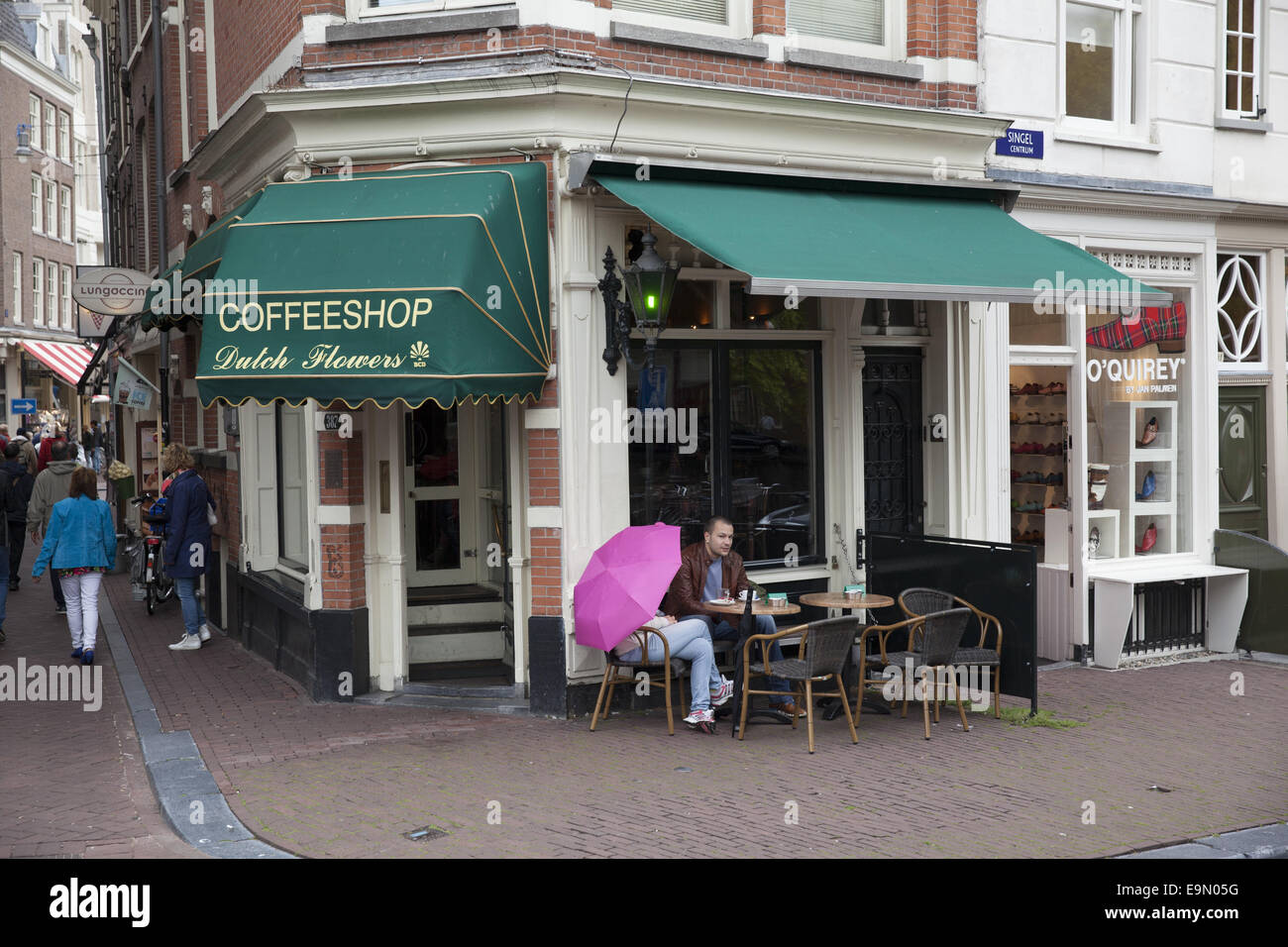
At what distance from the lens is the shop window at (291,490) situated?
10.5 meters

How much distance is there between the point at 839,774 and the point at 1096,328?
5.78 meters

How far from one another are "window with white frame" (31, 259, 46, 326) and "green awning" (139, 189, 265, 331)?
32333mm

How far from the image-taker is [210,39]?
41.9 feet

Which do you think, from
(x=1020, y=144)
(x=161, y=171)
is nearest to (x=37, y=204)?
(x=161, y=171)

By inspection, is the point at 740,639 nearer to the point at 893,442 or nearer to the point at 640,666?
the point at 640,666

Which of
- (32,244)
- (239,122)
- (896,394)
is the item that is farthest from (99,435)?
(896,394)

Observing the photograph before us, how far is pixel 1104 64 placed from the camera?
11305mm

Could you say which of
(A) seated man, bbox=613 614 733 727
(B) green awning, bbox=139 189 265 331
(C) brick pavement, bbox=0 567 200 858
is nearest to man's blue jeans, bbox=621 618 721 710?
(A) seated man, bbox=613 614 733 727

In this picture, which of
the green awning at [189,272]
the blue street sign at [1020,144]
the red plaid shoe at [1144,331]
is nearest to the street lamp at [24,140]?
the green awning at [189,272]

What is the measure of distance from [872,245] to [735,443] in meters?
1.91

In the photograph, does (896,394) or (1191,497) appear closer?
(896,394)

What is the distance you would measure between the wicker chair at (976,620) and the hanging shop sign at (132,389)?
35.5ft

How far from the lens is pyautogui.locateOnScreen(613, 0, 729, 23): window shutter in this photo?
905cm

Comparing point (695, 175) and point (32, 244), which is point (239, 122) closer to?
point (695, 175)
